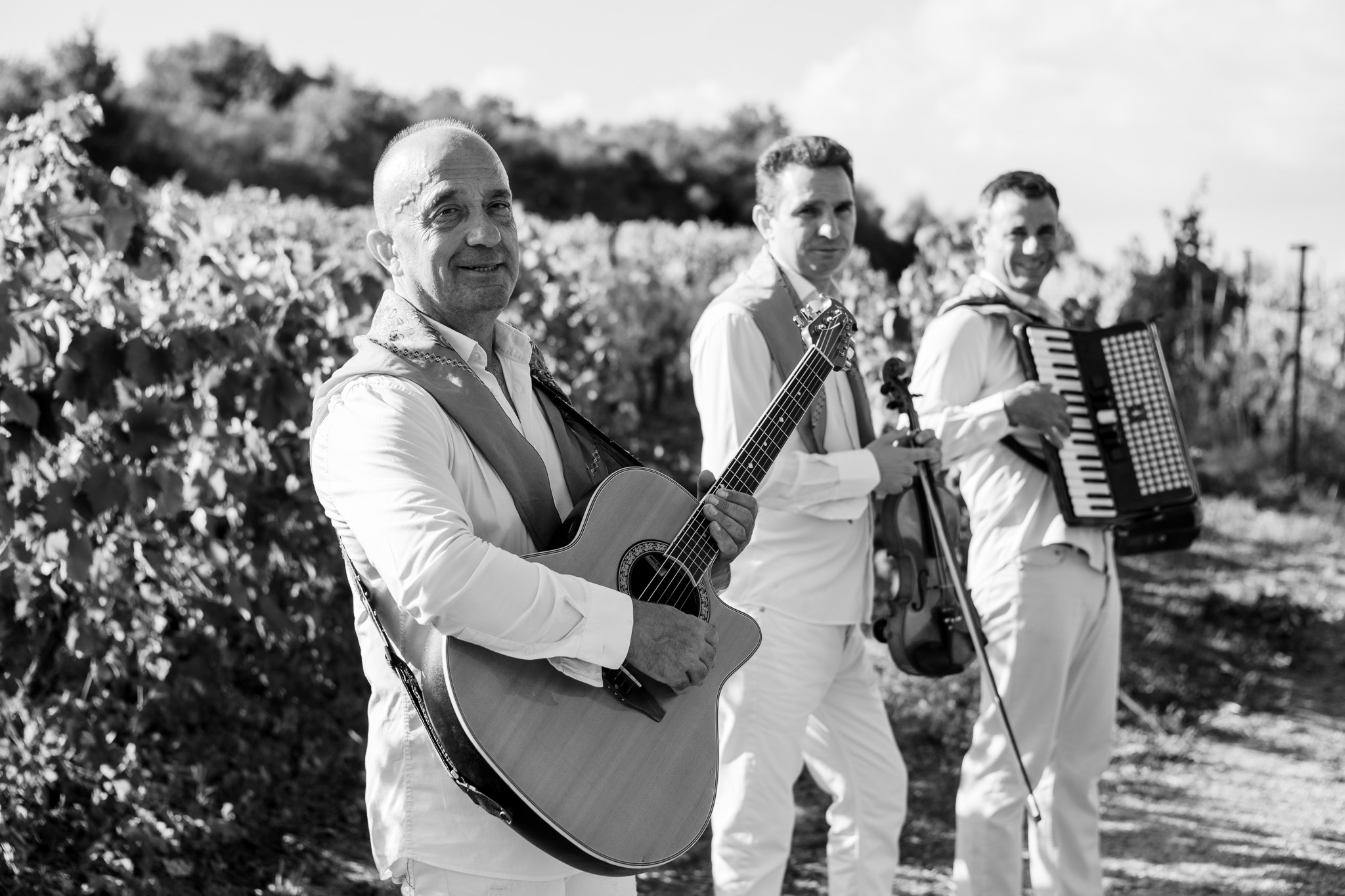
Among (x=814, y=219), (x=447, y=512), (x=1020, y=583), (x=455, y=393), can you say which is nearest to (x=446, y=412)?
(x=455, y=393)

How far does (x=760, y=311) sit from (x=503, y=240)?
4.26 ft

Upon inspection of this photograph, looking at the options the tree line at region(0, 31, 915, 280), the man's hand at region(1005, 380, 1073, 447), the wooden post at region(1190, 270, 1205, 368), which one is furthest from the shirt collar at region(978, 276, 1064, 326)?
the tree line at region(0, 31, 915, 280)

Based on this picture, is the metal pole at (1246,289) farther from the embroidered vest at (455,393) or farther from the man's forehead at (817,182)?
the embroidered vest at (455,393)

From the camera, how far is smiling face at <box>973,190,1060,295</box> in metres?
4.20

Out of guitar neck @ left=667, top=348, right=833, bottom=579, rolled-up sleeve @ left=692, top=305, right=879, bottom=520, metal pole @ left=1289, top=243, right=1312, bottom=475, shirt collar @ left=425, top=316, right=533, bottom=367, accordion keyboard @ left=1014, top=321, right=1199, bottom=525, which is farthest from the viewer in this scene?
metal pole @ left=1289, top=243, right=1312, bottom=475

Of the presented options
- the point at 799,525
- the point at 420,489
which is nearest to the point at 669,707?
the point at 420,489

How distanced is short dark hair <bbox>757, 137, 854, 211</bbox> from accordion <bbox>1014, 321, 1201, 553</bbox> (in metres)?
0.82

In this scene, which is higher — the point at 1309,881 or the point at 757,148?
the point at 757,148

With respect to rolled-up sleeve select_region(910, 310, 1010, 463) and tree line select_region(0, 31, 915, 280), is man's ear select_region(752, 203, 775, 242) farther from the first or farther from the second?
tree line select_region(0, 31, 915, 280)

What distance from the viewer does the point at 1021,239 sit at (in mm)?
4211

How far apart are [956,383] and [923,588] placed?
0.77 m

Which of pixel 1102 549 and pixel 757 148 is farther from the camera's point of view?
pixel 757 148

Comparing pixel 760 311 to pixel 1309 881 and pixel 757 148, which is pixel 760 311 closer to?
pixel 1309 881

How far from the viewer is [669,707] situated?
2576 millimetres
